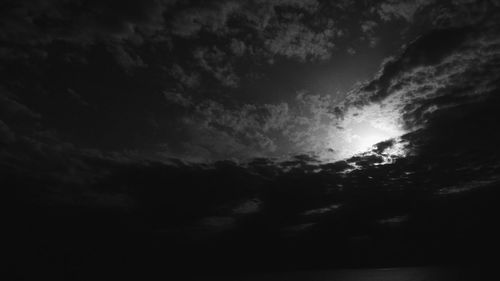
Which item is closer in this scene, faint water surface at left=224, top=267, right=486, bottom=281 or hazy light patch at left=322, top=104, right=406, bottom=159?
hazy light patch at left=322, top=104, right=406, bottom=159

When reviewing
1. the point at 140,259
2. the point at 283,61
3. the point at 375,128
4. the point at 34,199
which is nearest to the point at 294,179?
the point at 375,128

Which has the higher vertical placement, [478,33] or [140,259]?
[478,33]

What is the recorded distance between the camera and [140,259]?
44094 mm

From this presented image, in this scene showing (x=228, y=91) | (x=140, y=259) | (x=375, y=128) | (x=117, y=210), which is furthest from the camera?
(x=140, y=259)

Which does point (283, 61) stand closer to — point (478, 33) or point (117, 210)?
point (478, 33)

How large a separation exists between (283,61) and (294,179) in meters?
11.6

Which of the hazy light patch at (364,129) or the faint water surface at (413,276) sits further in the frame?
the faint water surface at (413,276)

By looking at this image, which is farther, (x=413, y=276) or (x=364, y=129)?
(x=413, y=276)

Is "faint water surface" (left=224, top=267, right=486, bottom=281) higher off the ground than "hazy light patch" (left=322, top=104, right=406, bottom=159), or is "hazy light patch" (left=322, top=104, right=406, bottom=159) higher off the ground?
"hazy light patch" (left=322, top=104, right=406, bottom=159)

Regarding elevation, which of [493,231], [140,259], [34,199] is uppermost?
[493,231]

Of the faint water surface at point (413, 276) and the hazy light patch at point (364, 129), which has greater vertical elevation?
the hazy light patch at point (364, 129)

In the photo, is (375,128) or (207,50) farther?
(375,128)

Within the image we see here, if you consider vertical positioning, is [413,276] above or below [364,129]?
below

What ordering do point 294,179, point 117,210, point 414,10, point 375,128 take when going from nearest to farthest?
1. point 414,10
2. point 375,128
3. point 294,179
4. point 117,210
